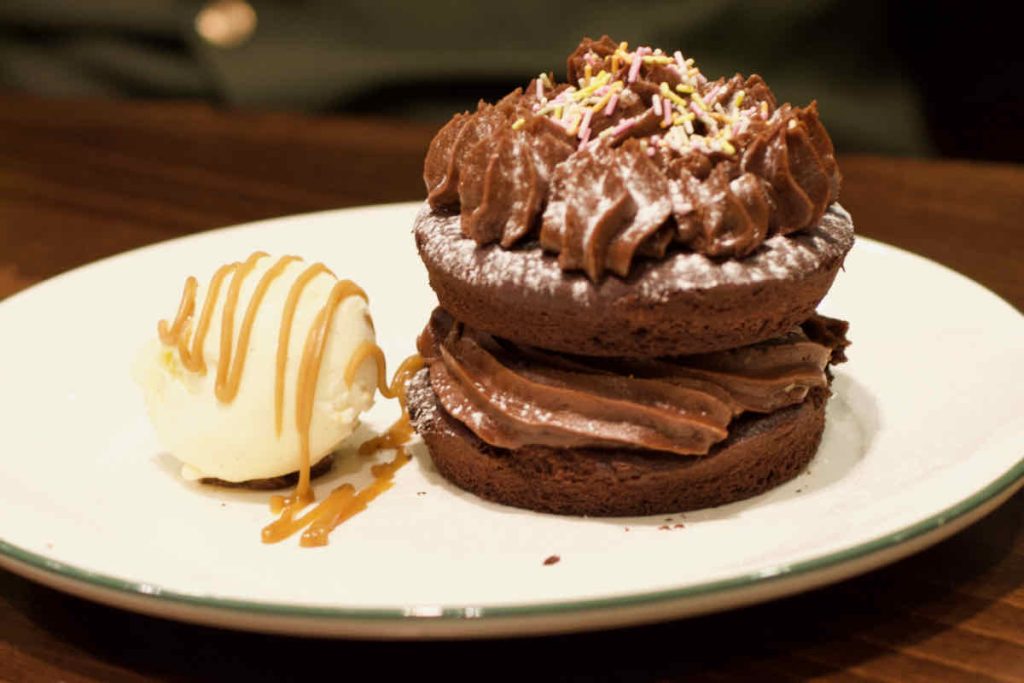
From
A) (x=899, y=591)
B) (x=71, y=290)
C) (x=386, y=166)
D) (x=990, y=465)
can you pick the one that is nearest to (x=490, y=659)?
(x=899, y=591)

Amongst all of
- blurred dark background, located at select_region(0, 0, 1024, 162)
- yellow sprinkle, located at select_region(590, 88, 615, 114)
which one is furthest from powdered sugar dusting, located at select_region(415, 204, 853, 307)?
blurred dark background, located at select_region(0, 0, 1024, 162)

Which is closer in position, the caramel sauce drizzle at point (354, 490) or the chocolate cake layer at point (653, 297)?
the chocolate cake layer at point (653, 297)

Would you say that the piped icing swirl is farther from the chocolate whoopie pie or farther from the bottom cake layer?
the bottom cake layer

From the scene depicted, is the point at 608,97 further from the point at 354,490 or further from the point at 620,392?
the point at 354,490

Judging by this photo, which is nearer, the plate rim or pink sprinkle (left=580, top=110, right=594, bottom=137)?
the plate rim

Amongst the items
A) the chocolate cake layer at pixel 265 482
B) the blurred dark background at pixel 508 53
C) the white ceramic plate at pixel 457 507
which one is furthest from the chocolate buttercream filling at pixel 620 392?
the blurred dark background at pixel 508 53

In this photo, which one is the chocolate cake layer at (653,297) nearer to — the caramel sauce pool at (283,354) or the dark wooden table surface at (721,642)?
the caramel sauce pool at (283,354)

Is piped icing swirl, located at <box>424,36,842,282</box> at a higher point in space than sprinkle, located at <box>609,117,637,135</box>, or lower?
lower
